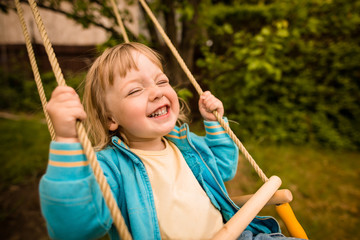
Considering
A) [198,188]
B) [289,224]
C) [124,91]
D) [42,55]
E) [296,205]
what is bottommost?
[296,205]

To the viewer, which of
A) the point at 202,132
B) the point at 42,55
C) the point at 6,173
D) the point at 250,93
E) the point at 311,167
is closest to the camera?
the point at 6,173

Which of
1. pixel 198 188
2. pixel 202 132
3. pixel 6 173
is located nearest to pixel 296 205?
pixel 202 132

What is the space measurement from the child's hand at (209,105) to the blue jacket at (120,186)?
6 centimetres

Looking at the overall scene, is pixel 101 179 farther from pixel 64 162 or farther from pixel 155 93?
pixel 155 93

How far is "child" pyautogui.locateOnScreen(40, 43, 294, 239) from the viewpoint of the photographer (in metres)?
0.75

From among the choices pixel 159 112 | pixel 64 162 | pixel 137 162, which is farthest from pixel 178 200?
pixel 64 162

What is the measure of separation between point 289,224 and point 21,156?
11.4 feet

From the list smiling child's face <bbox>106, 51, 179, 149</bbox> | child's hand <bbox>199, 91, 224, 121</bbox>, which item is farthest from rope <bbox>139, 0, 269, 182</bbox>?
smiling child's face <bbox>106, 51, 179, 149</bbox>

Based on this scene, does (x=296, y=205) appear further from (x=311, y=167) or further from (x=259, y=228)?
(x=259, y=228)

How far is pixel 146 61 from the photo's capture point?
1.14 metres

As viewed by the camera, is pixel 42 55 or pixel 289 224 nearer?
pixel 289 224

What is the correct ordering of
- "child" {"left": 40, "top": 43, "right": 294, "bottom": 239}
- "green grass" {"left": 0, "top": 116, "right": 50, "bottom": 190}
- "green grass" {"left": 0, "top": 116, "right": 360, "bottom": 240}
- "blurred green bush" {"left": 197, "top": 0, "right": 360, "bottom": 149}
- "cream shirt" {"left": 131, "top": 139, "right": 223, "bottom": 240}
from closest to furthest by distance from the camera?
"child" {"left": 40, "top": 43, "right": 294, "bottom": 239} < "cream shirt" {"left": 131, "top": 139, "right": 223, "bottom": 240} < "green grass" {"left": 0, "top": 116, "right": 360, "bottom": 240} < "green grass" {"left": 0, "top": 116, "right": 50, "bottom": 190} < "blurred green bush" {"left": 197, "top": 0, "right": 360, "bottom": 149}

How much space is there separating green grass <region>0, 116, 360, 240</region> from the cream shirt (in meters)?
1.51

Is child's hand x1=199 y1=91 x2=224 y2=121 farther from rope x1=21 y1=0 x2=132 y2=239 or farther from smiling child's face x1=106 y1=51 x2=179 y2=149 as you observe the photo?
rope x1=21 y1=0 x2=132 y2=239
